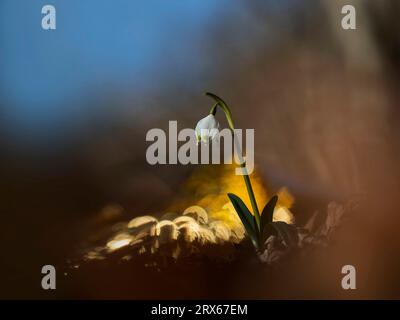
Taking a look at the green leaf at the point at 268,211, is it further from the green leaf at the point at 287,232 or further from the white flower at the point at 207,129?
the white flower at the point at 207,129

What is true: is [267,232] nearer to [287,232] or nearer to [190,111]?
[287,232]

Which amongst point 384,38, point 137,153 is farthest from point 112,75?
point 384,38

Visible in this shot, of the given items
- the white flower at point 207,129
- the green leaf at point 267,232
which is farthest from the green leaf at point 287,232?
the white flower at point 207,129

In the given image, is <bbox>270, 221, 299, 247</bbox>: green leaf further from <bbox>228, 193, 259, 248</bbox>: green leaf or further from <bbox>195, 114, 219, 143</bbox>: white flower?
<bbox>195, 114, 219, 143</bbox>: white flower

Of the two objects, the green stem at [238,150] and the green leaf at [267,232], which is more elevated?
the green stem at [238,150]

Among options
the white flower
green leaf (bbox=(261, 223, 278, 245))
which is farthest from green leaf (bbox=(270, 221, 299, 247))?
the white flower
